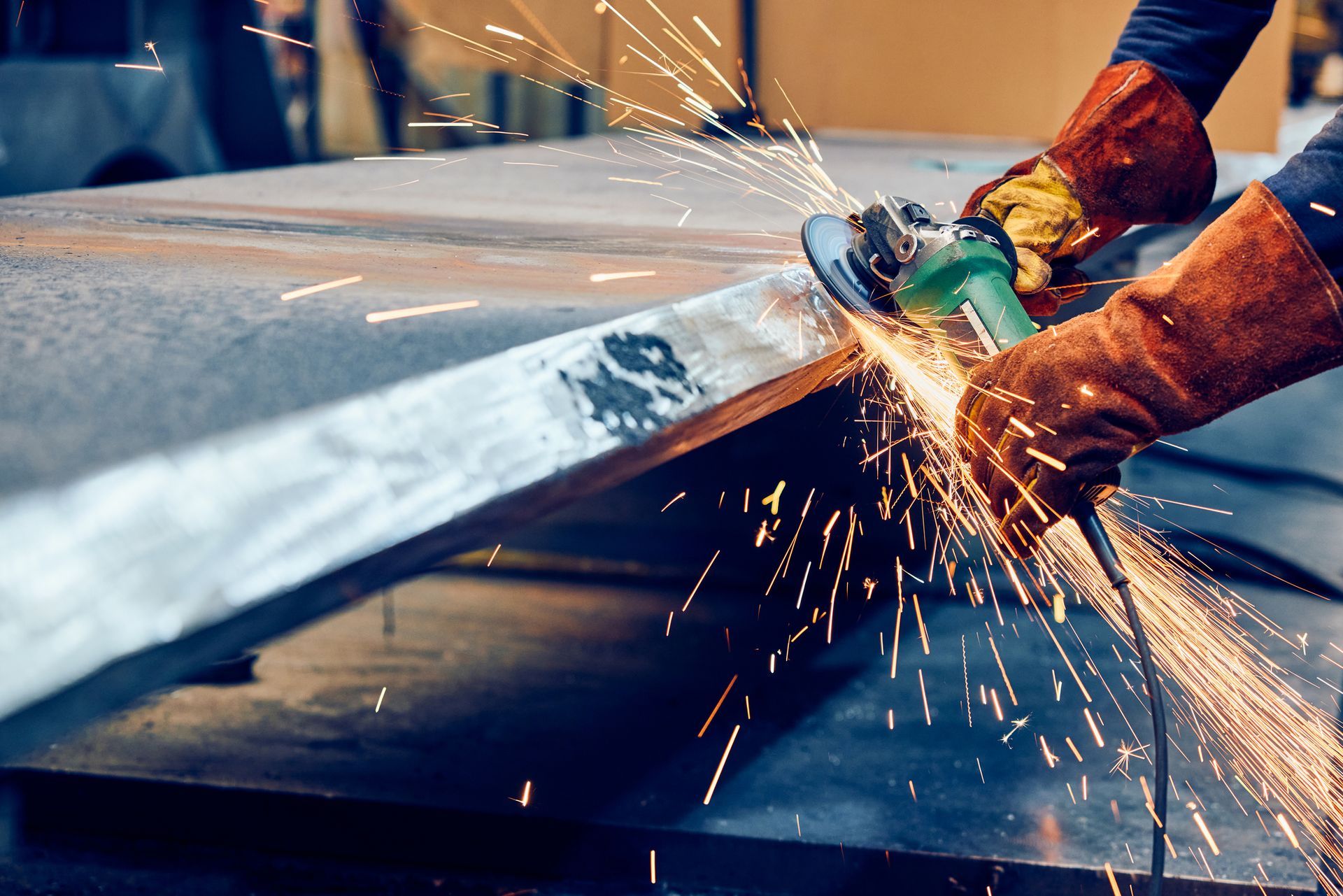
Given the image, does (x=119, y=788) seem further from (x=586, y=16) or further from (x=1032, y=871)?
(x=586, y=16)

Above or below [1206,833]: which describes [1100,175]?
above

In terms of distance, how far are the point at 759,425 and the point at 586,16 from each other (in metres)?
2.06

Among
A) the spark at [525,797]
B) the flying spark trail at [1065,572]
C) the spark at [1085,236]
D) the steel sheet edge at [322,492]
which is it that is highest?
the spark at [1085,236]

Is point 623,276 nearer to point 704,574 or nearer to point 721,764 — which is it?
point 721,764

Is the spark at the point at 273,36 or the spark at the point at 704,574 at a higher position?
the spark at the point at 273,36

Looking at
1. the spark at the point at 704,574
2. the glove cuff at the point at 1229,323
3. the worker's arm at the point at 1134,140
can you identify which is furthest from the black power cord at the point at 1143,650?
the spark at the point at 704,574

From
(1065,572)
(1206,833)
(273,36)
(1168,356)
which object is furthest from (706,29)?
(1168,356)

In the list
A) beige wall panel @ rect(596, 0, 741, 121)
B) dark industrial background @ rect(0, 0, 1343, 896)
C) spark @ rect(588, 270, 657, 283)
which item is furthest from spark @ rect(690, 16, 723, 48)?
spark @ rect(588, 270, 657, 283)

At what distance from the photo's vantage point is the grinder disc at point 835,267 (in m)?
1.13

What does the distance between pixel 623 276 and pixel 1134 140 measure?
2.77ft

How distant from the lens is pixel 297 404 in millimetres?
562

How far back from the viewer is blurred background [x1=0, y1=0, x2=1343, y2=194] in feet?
8.09

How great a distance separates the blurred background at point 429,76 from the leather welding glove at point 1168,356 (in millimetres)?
2103

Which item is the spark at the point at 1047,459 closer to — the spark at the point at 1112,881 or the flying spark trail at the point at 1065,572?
the flying spark trail at the point at 1065,572
